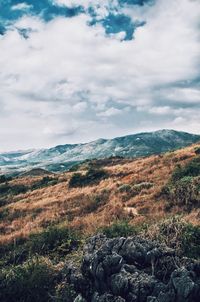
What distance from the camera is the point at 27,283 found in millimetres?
11164

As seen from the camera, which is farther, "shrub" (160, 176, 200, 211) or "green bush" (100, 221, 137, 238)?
"shrub" (160, 176, 200, 211)

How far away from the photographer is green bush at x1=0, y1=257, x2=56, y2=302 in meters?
10.9

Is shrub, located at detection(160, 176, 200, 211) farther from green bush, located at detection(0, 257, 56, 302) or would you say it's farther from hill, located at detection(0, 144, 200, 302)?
green bush, located at detection(0, 257, 56, 302)

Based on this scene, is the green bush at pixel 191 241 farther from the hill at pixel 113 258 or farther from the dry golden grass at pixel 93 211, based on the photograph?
the dry golden grass at pixel 93 211

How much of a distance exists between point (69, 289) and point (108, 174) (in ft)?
88.1

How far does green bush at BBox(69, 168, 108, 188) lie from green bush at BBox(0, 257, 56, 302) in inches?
889

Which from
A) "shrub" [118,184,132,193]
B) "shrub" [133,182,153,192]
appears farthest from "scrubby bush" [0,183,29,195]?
"shrub" [133,182,153,192]

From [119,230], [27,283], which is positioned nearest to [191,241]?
[119,230]

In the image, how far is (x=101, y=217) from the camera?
60.3ft

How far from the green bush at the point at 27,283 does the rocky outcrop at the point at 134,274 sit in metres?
0.87

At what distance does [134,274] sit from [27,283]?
3600 millimetres

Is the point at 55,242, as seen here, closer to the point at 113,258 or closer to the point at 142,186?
the point at 113,258

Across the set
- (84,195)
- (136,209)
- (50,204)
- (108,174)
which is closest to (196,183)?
(136,209)

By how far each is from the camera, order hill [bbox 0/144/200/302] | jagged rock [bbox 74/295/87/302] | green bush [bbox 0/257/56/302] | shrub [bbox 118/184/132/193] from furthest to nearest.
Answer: shrub [bbox 118/184/132/193] → green bush [bbox 0/257/56/302] → jagged rock [bbox 74/295/87/302] → hill [bbox 0/144/200/302]
